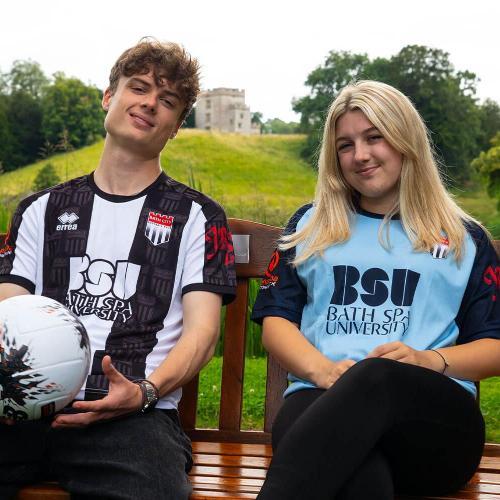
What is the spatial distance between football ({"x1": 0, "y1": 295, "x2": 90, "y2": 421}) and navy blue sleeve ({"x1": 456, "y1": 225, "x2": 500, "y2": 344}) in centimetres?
137

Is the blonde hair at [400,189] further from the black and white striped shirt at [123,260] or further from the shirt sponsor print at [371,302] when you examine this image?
the black and white striped shirt at [123,260]

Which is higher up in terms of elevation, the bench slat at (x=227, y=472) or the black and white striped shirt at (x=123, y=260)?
the black and white striped shirt at (x=123, y=260)

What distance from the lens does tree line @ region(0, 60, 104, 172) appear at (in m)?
36.1

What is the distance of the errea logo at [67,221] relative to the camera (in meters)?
3.50

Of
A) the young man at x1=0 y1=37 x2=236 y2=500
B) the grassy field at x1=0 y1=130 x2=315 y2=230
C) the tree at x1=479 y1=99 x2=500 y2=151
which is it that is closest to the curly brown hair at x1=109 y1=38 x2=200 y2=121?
the young man at x1=0 y1=37 x2=236 y2=500

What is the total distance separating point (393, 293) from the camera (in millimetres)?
3240

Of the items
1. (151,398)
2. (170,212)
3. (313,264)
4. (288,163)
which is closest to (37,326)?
(151,398)

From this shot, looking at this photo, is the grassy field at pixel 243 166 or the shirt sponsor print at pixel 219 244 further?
the grassy field at pixel 243 166

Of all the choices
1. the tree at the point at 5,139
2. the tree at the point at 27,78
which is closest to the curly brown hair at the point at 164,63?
the tree at the point at 5,139

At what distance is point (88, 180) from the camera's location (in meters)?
3.63

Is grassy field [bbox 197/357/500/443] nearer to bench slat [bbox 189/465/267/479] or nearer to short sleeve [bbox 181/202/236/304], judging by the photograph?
bench slat [bbox 189/465/267/479]

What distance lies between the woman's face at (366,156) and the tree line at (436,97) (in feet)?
104

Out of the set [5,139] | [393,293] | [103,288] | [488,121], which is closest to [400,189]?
[393,293]

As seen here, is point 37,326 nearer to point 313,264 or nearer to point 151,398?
point 151,398
